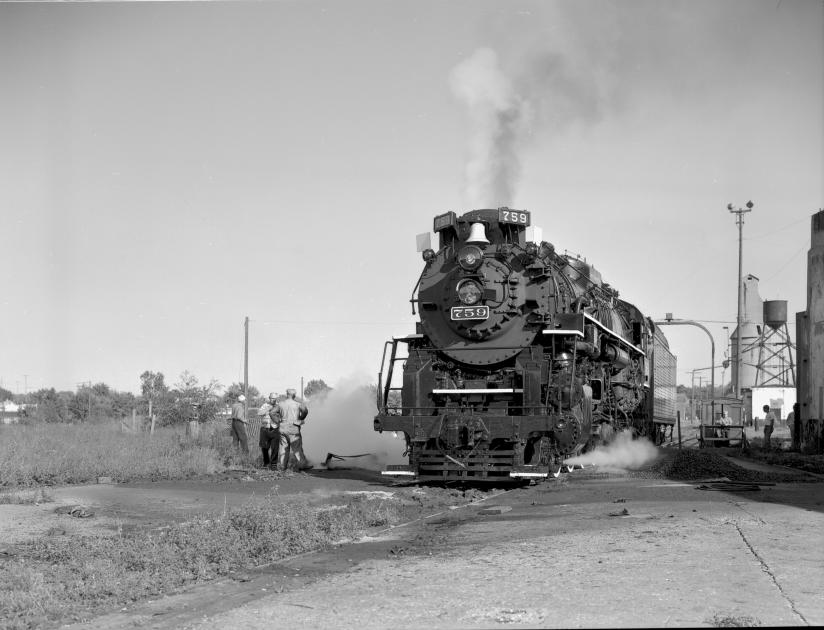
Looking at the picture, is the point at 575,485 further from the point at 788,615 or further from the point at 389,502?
the point at 788,615

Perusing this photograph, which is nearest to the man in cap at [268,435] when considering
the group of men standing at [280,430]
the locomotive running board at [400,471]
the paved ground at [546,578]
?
the group of men standing at [280,430]

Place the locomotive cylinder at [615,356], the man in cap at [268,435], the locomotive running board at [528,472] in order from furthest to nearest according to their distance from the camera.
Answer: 1. the man in cap at [268,435]
2. the locomotive cylinder at [615,356]
3. the locomotive running board at [528,472]

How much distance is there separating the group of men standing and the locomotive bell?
5.30m

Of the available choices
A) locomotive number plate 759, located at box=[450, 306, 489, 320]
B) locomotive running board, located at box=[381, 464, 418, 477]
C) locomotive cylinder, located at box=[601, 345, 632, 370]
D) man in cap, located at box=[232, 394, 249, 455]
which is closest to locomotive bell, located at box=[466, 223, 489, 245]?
locomotive number plate 759, located at box=[450, 306, 489, 320]

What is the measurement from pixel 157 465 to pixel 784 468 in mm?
13656

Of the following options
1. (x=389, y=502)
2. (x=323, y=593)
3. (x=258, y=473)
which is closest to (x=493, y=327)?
(x=389, y=502)

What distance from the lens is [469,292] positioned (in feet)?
47.6

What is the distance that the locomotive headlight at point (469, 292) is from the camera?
47.4 ft

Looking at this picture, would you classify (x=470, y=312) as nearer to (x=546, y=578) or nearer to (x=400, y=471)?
(x=400, y=471)

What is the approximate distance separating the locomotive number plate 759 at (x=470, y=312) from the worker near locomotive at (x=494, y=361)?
0.02 m

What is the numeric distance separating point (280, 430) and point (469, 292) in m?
5.56

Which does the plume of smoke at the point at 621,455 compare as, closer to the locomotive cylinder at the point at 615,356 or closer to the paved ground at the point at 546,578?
the locomotive cylinder at the point at 615,356

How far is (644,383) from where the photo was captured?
21672 mm

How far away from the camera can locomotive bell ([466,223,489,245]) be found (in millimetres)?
14961
